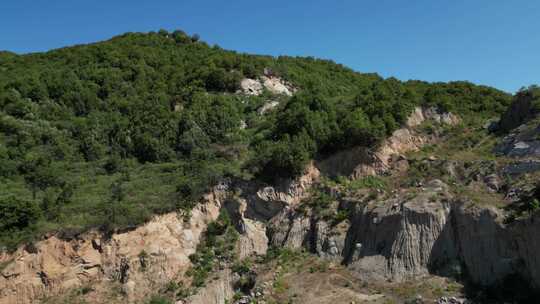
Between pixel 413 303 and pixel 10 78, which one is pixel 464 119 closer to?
pixel 413 303

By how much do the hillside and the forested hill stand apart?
5.6 inches

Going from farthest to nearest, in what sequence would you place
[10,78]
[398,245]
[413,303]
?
[10,78] < [398,245] < [413,303]

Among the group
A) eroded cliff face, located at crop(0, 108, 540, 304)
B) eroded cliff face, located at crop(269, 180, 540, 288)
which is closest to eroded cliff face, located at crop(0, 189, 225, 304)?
eroded cliff face, located at crop(0, 108, 540, 304)

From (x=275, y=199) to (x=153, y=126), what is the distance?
12747 millimetres

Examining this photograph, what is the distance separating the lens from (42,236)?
21.9 meters

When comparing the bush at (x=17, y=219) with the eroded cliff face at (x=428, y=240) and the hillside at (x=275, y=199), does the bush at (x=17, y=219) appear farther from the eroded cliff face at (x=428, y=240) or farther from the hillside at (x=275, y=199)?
the eroded cliff face at (x=428, y=240)

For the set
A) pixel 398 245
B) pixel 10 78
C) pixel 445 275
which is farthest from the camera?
pixel 10 78

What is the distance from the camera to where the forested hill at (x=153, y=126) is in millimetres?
24859

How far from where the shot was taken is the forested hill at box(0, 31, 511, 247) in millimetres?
24859

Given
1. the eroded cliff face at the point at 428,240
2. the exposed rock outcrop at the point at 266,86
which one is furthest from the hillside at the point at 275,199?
the exposed rock outcrop at the point at 266,86

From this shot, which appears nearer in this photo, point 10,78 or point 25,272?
point 25,272

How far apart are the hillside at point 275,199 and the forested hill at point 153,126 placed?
14 centimetres

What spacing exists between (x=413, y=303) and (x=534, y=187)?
25.5 ft

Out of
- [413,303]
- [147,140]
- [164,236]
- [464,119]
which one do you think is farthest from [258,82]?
[413,303]
